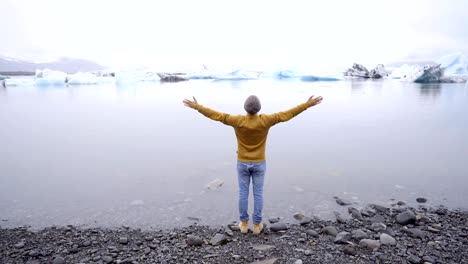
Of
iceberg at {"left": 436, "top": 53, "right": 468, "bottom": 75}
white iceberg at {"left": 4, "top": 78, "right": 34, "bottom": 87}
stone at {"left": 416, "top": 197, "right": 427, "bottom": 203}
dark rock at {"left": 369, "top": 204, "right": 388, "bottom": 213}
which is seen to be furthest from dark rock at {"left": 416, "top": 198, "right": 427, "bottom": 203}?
iceberg at {"left": 436, "top": 53, "right": 468, "bottom": 75}

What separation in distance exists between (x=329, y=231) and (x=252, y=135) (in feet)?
5.62

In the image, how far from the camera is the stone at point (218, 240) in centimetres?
433

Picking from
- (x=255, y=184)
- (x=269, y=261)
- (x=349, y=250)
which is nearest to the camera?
(x=269, y=261)

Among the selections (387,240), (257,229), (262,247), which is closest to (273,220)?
(257,229)

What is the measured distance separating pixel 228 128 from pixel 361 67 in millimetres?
59341

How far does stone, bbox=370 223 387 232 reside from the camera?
15.6ft

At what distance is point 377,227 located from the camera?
4793mm

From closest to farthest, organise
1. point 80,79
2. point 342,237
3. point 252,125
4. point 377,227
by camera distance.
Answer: point 252,125, point 342,237, point 377,227, point 80,79

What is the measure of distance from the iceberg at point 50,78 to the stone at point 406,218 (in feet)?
147

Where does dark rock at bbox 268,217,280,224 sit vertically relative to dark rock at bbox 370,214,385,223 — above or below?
below

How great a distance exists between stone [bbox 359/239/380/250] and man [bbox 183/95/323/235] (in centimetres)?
128

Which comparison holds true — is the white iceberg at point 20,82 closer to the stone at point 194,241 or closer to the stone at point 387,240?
the stone at point 194,241

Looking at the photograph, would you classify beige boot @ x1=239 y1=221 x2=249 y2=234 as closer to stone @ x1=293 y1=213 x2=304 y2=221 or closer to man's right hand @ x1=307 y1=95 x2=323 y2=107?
stone @ x1=293 y1=213 x2=304 y2=221

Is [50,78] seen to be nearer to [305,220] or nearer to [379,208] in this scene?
[305,220]
